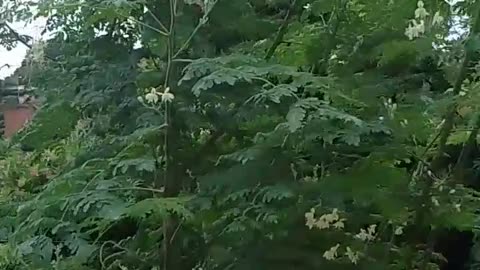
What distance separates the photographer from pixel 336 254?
3.86ft

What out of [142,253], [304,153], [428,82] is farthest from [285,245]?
[428,82]

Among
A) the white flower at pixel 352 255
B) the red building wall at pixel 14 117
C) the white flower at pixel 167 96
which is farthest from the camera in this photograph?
the red building wall at pixel 14 117

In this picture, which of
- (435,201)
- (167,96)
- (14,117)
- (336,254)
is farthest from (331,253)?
(14,117)

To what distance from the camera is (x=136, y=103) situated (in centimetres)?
123

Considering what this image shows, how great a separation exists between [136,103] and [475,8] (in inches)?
21.8

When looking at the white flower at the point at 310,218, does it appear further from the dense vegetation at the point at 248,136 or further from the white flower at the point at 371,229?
the white flower at the point at 371,229

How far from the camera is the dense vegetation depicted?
1.09 m

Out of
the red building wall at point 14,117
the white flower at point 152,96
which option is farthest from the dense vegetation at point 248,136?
the red building wall at point 14,117

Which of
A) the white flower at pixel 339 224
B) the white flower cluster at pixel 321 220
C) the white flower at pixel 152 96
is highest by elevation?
the white flower at pixel 152 96

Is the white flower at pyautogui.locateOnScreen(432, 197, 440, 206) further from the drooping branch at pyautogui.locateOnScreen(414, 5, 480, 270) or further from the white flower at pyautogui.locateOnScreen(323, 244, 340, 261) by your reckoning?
the white flower at pyautogui.locateOnScreen(323, 244, 340, 261)

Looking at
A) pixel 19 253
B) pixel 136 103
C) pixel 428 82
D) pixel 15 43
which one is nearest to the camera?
pixel 19 253

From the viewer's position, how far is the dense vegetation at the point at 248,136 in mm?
1095

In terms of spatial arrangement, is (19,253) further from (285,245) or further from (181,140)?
(285,245)

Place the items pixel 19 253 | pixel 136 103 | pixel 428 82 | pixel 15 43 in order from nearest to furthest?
pixel 19 253 < pixel 136 103 < pixel 428 82 < pixel 15 43
